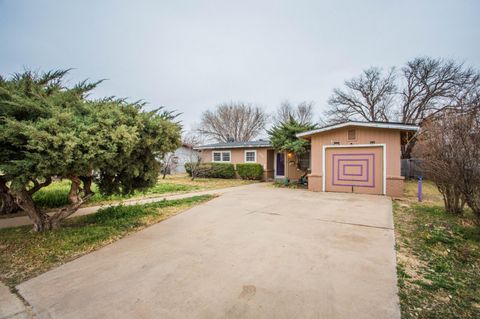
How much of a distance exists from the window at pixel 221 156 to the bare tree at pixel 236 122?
1556 cm

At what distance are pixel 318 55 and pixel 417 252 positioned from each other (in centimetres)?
1563

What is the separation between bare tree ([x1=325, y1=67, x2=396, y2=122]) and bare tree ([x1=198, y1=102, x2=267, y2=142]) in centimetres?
1352

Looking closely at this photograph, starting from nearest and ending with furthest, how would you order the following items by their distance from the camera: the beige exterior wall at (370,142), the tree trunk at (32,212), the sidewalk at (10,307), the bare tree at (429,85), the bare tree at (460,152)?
the sidewalk at (10,307) → the bare tree at (460,152) → the tree trunk at (32,212) → the beige exterior wall at (370,142) → the bare tree at (429,85)

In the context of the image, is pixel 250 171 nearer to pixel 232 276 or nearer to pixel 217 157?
pixel 217 157

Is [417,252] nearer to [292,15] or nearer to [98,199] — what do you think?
[98,199]

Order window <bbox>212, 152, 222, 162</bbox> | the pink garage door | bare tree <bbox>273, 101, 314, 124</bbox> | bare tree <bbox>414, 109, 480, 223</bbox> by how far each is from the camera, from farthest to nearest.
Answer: bare tree <bbox>273, 101, 314, 124</bbox> < window <bbox>212, 152, 222, 162</bbox> < the pink garage door < bare tree <bbox>414, 109, 480, 223</bbox>

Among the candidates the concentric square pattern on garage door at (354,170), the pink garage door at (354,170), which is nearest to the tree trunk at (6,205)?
the pink garage door at (354,170)

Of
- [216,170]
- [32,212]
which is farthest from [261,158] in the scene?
[32,212]

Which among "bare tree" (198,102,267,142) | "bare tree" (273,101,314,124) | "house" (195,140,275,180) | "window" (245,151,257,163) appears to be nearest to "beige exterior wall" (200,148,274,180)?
"house" (195,140,275,180)

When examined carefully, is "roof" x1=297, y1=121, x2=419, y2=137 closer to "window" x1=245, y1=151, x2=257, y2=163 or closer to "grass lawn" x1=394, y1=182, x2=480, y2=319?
"grass lawn" x1=394, y1=182, x2=480, y2=319

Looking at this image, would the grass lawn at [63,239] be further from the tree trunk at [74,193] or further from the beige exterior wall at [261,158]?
the beige exterior wall at [261,158]

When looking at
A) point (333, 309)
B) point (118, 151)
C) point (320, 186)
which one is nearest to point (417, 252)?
point (333, 309)

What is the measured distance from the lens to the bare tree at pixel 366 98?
19.9m

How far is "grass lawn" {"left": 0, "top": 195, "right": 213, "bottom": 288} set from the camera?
2855mm
